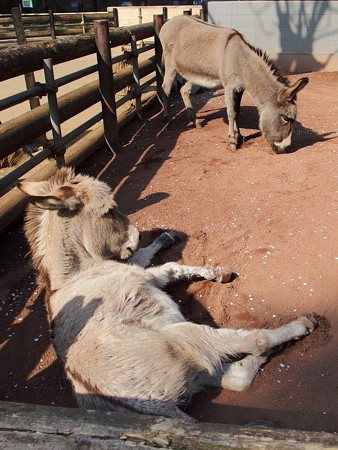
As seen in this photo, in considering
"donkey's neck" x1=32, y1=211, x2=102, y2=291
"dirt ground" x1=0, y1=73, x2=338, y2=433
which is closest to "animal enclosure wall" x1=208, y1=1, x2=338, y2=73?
"dirt ground" x1=0, y1=73, x2=338, y2=433

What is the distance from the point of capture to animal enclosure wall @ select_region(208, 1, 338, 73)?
12125mm

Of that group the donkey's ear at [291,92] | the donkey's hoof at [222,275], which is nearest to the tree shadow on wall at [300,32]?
the donkey's ear at [291,92]

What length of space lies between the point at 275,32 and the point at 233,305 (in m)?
11.4

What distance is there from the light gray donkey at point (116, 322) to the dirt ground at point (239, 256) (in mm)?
178

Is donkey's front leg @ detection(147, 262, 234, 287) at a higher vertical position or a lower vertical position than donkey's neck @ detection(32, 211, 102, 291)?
lower

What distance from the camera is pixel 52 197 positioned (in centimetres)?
316

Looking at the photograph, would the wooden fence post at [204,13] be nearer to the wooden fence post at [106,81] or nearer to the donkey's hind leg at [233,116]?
the donkey's hind leg at [233,116]

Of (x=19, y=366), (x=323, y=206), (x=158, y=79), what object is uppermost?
(x=158, y=79)

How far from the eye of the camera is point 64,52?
17.5 feet

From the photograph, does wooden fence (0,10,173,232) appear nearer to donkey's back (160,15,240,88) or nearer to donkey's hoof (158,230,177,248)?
donkey's back (160,15,240,88)

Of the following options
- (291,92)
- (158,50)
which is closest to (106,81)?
(291,92)

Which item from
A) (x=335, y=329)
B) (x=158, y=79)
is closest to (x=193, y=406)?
(x=335, y=329)

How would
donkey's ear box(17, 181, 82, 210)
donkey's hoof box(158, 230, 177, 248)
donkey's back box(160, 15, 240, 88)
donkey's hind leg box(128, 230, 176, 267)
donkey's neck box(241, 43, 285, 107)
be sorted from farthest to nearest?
donkey's back box(160, 15, 240, 88)
donkey's neck box(241, 43, 285, 107)
donkey's hoof box(158, 230, 177, 248)
donkey's hind leg box(128, 230, 176, 267)
donkey's ear box(17, 181, 82, 210)

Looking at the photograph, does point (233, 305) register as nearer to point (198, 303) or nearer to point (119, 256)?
point (198, 303)
